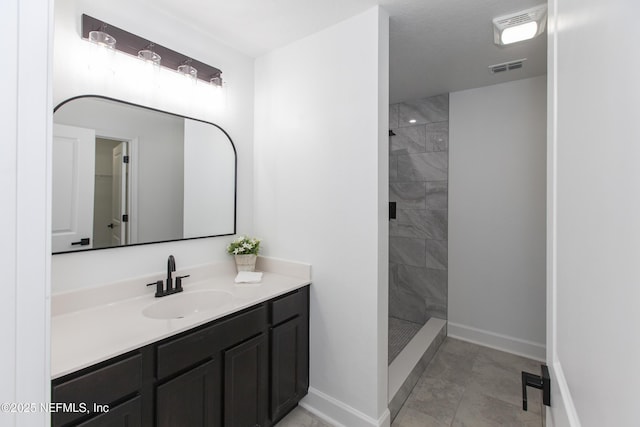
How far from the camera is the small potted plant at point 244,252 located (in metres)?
2.13

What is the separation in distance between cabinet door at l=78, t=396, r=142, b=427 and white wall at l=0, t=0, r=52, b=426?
0.86 metres

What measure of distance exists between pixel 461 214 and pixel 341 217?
70.4 inches

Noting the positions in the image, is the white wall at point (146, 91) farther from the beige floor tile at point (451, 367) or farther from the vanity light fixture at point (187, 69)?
the beige floor tile at point (451, 367)

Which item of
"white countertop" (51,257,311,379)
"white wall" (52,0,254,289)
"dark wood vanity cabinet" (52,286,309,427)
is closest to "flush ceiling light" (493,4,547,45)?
"white wall" (52,0,254,289)

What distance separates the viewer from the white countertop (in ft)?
3.56

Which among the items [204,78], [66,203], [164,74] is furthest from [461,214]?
[66,203]

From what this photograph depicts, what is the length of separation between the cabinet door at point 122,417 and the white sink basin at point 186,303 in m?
0.50

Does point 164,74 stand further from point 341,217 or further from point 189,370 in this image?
point 189,370

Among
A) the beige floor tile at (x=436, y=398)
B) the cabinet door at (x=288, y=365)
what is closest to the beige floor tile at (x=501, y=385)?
the beige floor tile at (x=436, y=398)

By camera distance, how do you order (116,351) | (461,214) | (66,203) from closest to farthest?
(116,351) → (66,203) → (461,214)

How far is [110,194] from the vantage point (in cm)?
162

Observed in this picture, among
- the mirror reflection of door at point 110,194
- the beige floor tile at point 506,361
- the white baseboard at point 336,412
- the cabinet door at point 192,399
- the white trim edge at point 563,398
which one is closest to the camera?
the white trim edge at point 563,398

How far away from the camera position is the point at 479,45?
2.14 meters

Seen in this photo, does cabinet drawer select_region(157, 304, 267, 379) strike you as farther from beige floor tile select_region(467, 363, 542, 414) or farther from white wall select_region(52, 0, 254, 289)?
beige floor tile select_region(467, 363, 542, 414)
